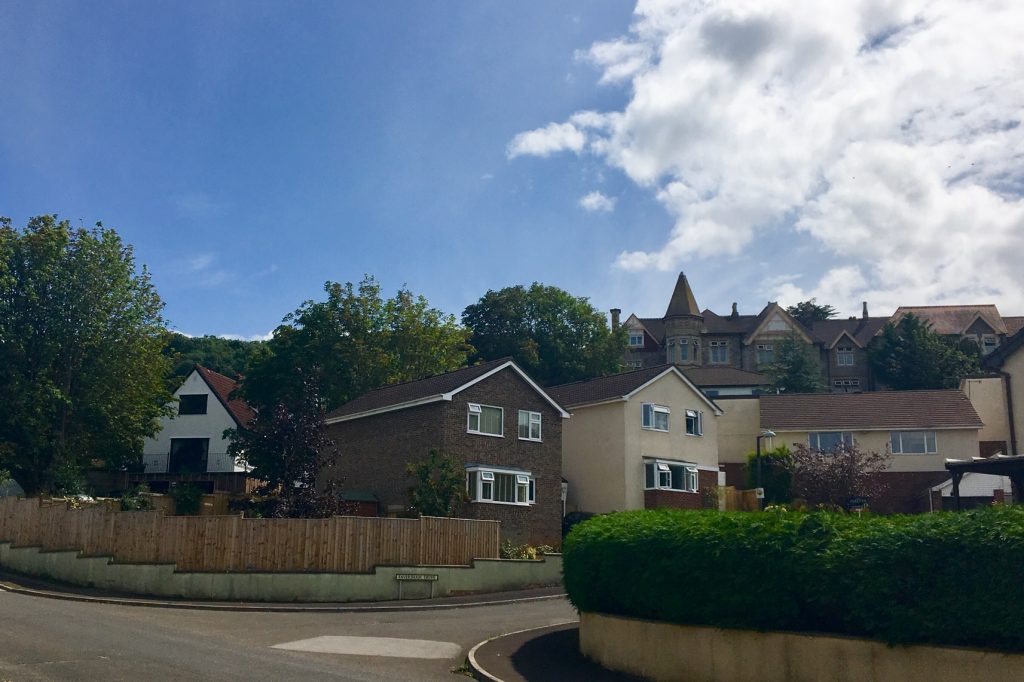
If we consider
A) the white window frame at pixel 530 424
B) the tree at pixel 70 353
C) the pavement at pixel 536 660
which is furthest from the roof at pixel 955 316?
the pavement at pixel 536 660

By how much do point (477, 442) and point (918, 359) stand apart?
164ft

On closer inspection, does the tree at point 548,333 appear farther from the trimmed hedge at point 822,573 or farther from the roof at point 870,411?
the trimmed hedge at point 822,573

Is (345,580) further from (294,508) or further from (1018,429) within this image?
(1018,429)

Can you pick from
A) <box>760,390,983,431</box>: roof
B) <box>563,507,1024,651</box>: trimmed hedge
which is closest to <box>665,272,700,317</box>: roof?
<box>760,390,983,431</box>: roof

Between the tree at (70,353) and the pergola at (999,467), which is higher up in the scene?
the tree at (70,353)

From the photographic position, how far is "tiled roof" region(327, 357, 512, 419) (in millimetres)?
36000

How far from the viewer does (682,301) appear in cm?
9325

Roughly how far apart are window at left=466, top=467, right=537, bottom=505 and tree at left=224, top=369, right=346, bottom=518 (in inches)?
219

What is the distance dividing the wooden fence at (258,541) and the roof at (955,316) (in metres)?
73.0

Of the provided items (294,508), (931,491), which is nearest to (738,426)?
(931,491)

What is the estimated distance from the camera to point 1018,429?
25.0m

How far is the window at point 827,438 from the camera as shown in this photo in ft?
169

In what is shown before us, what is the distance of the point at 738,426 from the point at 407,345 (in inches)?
819

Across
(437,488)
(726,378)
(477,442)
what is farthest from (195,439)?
(726,378)
